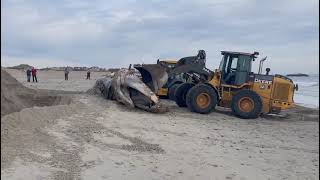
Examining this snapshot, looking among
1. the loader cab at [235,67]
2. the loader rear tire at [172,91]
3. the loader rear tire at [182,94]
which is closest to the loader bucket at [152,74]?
the loader rear tire at [182,94]

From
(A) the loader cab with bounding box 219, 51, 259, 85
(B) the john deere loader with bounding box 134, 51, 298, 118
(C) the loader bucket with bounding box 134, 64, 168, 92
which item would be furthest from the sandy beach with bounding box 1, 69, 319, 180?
(C) the loader bucket with bounding box 134, 64, 168, 92

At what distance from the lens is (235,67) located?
16.4 meters

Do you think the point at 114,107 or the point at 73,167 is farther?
the point at 114,107

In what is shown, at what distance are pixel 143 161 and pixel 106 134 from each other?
188 cm

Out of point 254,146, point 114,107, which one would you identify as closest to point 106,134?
point 254,146

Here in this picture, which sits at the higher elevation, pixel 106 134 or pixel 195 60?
pixel 195 60

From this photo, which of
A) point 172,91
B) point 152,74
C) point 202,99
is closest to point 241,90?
point 202,99

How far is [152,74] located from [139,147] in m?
7.83

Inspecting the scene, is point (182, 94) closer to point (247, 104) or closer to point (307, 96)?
point (247, 104)

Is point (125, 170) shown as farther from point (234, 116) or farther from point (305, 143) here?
point (234, 116)

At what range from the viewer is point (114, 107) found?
45.7ft

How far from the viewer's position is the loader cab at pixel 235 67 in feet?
53.4

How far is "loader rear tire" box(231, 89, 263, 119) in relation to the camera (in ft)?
51.7

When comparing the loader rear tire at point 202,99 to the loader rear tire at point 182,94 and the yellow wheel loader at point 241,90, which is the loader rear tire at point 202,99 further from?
the loader rear tire at point 182,94
